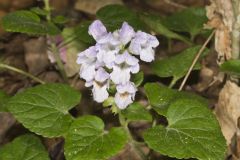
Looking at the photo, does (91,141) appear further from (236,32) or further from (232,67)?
(236,32)

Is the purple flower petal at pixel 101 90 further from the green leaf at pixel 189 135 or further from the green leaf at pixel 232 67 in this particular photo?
the green leaf at pixel 232 67

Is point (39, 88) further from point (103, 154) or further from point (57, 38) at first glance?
point (57, 38)

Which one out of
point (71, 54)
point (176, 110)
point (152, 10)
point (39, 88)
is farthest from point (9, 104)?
point (152, 10)

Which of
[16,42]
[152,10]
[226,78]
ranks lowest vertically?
[16,42]

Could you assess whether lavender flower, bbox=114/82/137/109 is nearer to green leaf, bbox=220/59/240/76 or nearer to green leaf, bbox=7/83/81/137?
green leaf, bbox=7/83/81/137

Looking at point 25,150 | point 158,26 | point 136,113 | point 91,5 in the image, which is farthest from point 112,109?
point 91,5

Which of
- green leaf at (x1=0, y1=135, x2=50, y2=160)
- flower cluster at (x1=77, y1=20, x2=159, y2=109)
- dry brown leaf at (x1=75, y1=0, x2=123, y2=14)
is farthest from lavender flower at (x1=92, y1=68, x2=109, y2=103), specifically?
dry brown leaf at (x1=75, y1=0, x2=123, y2=14)

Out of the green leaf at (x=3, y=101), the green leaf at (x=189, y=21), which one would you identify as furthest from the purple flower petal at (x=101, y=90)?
the green leaf at (x=189, y=21)

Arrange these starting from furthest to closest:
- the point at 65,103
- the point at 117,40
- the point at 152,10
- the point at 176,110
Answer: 1. the point at 152,10
2. the point at 65,103
3. the point at 176,110
4. the point at 117,40
